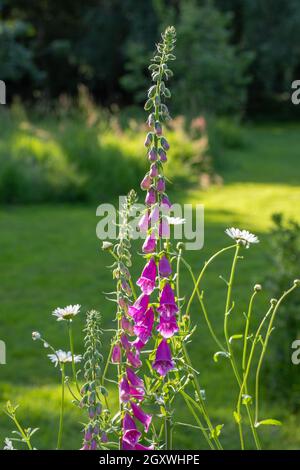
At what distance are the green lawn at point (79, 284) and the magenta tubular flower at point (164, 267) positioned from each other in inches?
111

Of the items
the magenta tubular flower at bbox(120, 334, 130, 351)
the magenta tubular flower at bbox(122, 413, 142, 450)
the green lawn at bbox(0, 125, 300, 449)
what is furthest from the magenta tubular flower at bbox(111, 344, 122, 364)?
the green lawn at bbox(0, 125, 300, 449)

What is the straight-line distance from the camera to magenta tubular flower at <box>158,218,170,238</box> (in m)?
1.65

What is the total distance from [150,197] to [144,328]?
0.28 meters

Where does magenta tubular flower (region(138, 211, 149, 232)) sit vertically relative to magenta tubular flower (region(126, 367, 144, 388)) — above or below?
above

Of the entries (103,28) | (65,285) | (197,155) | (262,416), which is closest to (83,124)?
(197,155)

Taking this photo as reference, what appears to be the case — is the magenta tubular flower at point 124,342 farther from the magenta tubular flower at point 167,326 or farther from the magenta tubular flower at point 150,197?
the magenta tubular flower at point 150,197

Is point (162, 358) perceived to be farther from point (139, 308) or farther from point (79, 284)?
point (79, 284)

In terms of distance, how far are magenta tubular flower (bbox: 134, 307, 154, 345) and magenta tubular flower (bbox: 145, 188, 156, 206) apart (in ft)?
0.80

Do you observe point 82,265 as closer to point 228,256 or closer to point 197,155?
point 228,256

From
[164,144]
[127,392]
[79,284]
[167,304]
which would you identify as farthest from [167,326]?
[79,284]

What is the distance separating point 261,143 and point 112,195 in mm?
9716

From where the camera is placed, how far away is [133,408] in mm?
1666

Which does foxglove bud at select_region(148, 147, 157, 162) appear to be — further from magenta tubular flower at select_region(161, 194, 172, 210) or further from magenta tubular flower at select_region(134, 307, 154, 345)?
magenta tubular flower at select_region(134, 307, 154, 345)

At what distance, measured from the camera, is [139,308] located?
1.70 meters
